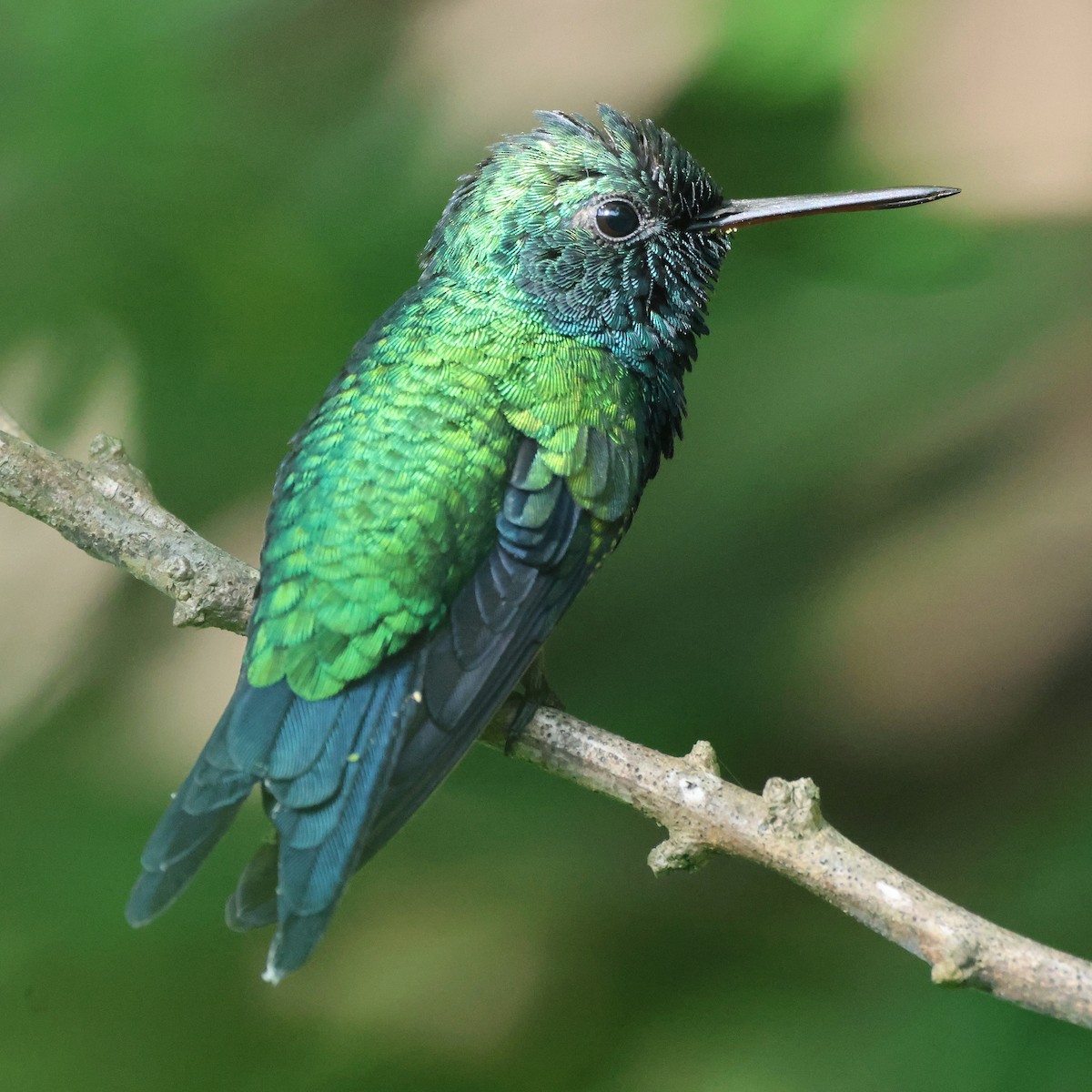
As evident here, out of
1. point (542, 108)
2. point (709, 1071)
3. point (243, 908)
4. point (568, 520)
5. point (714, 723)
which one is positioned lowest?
point (709, 1071)

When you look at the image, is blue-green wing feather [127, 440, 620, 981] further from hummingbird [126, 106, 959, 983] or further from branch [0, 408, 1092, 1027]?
branch [0, 408, 1092, 1027]

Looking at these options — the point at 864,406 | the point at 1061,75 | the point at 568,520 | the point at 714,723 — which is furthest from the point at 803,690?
the point at 1061,75

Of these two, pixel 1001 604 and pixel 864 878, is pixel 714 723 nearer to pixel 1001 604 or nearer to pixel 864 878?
Result: pixel 1001 604

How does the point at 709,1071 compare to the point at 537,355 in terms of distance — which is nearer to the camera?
the point at 537,355

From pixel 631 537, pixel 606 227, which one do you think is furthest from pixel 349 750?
pixel 631 537

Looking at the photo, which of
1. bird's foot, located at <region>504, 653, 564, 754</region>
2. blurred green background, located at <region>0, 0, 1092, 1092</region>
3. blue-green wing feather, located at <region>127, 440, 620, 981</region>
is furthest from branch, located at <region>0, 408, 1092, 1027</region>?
blurred green background, located at <region>0, 0, 1092, 1092</region>
